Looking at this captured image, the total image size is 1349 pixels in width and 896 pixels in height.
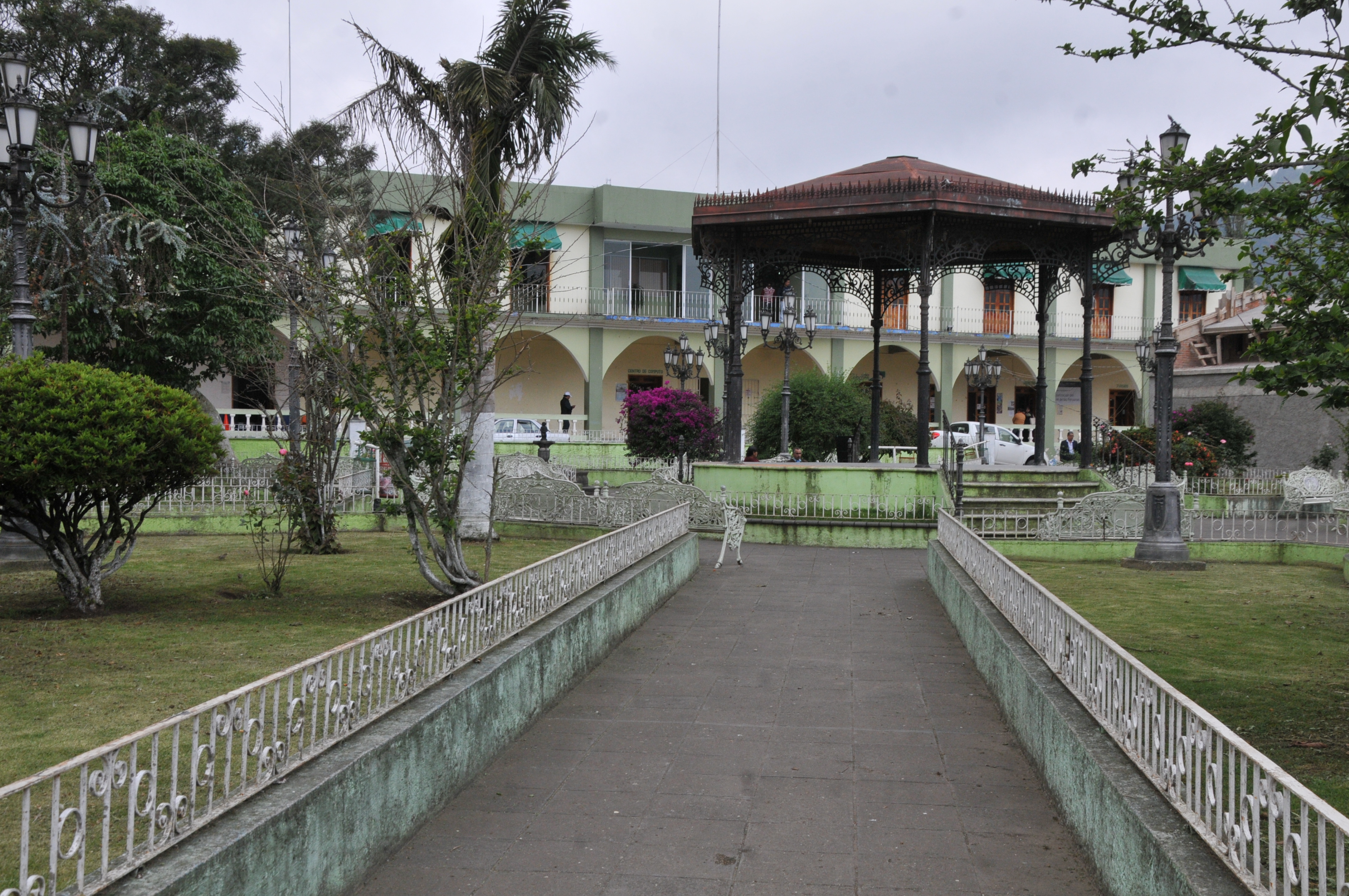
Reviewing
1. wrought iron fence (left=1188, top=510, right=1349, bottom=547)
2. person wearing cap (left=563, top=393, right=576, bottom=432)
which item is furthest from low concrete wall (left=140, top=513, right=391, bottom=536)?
person wearing cap (left=563, top=393, right=576, bottom=432)

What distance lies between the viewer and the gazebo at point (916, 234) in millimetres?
16031

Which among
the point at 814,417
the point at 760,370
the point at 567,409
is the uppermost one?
the point at 760,370

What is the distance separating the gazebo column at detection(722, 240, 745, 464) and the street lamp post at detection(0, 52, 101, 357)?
9829 mm

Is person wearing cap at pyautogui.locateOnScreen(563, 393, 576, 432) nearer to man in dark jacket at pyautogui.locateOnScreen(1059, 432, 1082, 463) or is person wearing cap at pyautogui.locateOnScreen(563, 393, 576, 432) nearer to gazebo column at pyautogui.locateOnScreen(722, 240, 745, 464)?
man in dark jacket at pyautogui.locateOnScreen(1059, 432, 1082, 463)

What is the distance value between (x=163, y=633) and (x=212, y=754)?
14.6ft

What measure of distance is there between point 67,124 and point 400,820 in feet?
25.5

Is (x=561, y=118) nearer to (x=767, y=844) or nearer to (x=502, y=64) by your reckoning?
(x=502, y=64)

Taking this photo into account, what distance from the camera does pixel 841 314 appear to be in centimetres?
3328

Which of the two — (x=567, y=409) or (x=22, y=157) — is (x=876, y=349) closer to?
(x=567, y=409)

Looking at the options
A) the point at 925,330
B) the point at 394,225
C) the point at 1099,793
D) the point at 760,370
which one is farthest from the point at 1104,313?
the point at 1099,793

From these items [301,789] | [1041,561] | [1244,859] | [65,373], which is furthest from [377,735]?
[1041,561]

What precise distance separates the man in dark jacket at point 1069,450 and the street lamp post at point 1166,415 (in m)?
13.6

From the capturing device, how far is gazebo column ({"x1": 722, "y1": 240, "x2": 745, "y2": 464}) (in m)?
17.5

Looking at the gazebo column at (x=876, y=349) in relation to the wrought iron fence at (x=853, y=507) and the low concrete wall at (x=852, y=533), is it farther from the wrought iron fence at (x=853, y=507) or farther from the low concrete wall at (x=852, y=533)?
the low concrete wall at (x=852, y=533)
